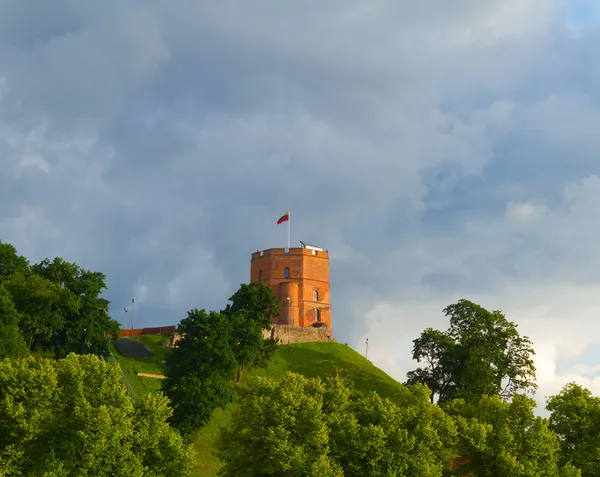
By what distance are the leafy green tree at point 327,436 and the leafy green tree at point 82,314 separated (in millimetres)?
28229

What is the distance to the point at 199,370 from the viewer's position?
232ft

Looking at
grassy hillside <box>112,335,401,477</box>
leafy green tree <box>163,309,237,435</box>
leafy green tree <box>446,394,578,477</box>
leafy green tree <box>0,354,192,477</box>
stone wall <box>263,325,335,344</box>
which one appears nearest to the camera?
leafy green tree <box>0,354,192,477</box>

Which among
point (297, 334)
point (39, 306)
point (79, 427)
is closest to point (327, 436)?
point (79, 427)

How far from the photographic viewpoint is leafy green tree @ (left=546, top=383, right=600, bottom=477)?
56.4m

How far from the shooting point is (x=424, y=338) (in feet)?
289

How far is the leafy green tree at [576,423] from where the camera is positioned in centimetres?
5638

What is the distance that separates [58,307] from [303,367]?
1222 inches

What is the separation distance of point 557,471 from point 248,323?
118 ft

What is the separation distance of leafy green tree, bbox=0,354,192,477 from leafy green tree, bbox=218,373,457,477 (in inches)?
164

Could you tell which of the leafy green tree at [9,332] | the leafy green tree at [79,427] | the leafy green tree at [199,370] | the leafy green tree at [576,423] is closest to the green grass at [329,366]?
the leafy green tree at [199,370]

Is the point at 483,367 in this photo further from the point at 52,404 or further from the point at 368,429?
the point at 52,404

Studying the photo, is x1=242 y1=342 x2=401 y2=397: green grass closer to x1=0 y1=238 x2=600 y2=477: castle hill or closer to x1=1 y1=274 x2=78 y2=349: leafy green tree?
x1=0 y1=238 x2=600 y2=477: castle hill

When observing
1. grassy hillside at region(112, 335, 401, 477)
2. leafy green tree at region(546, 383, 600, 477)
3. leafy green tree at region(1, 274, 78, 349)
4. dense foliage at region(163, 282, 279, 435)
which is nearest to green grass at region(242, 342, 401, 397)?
grassy hillside at region(112, 335, 401, 477)

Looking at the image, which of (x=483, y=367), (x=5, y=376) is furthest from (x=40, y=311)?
(x=483, y=367)
